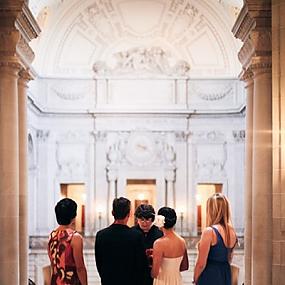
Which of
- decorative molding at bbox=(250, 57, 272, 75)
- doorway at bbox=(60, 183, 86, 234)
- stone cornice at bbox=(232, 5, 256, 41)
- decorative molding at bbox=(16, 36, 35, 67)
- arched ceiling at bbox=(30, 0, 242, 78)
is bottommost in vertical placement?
doorway at bbox=(60, 183, 86, 234)

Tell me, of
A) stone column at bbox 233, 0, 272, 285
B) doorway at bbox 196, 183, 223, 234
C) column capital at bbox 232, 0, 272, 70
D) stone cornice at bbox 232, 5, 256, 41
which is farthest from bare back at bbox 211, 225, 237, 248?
doorway at bbox 196, 183, 223, 234

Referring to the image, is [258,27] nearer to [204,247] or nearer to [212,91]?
[204,247]

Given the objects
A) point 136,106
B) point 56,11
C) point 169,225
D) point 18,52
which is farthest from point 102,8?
point 169,225

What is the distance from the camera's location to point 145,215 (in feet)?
31.5

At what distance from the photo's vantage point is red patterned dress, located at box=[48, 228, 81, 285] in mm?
9188

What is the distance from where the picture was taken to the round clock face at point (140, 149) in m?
31.8

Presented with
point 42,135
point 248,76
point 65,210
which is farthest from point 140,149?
point 65,210

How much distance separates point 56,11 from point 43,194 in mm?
7182

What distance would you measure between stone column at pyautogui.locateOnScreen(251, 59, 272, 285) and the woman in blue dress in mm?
3733

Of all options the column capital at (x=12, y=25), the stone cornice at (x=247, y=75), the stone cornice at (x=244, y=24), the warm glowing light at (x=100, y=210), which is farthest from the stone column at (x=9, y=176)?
the warm glowing light at (x=100, y=210)

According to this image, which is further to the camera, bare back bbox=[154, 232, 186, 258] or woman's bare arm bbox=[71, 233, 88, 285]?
bare back bbox=[154, 232, 186, 258]

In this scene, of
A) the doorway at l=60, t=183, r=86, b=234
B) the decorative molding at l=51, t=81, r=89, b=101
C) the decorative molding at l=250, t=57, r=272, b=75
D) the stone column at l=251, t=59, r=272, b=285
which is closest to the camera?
the stone column at l=251, t=59, r=272, b=285

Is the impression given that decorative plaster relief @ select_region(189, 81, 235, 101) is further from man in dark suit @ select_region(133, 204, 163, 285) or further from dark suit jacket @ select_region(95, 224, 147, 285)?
dark suit jacket @ select_region(95, 224, 147, 285)

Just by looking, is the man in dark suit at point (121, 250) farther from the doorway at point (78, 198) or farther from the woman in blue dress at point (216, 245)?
the doorway at point (78, 198)
